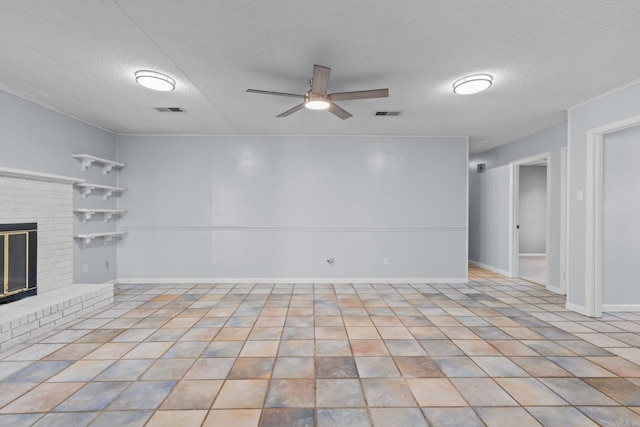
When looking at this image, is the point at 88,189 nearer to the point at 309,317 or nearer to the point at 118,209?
the point at 118,209

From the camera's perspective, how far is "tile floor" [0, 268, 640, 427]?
5.84 feet

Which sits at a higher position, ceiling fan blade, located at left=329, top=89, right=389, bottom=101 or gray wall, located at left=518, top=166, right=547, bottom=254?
ceiling fan blade, located at left=329, top=89, right=389, bottom=101

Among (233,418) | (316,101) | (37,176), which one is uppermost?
(316,101)

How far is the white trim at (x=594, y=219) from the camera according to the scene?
11.0ft

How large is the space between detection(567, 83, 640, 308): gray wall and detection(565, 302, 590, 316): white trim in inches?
0.9

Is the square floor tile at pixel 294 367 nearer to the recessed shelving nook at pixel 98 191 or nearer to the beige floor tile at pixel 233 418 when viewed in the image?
the beige floor tile at pixel 233 418

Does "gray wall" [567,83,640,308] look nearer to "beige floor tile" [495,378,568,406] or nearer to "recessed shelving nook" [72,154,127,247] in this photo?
"beige floor tile" [495,378,568,406]

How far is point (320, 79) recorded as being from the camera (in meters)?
2.38

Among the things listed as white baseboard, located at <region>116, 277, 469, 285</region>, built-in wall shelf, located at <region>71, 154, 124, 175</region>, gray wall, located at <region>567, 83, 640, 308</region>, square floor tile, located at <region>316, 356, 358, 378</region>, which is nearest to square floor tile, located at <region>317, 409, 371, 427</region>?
square floor tile, located at <region>316, 356, 358, 378</region>

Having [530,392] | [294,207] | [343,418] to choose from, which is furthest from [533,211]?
[343,418]

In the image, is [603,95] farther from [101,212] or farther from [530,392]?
[101,212]

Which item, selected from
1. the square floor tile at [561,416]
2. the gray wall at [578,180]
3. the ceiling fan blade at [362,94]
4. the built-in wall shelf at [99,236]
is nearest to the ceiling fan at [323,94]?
the ceiling fan blade at [362,94]

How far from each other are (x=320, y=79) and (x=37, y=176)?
3.50 meters

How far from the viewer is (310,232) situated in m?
5.07
